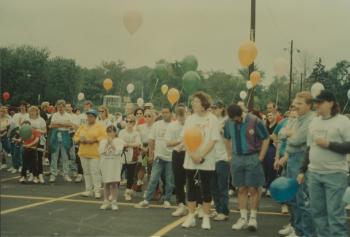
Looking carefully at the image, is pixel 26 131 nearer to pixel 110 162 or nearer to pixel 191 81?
pixel 110 162

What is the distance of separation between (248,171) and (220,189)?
39.3 inches

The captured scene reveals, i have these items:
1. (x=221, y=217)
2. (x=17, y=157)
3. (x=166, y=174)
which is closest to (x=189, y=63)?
(x=17, y=157)

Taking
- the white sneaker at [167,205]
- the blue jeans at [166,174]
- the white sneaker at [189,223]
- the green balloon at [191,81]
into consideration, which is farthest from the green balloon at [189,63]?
the white sneaker at [189,223]

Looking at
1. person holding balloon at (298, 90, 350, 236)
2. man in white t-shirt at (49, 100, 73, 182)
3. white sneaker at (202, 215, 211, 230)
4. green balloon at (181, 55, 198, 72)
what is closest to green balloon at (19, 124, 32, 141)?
man in white t-shirt at (49, 100, 73, 182)

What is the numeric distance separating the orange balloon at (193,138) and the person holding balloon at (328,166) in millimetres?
1836

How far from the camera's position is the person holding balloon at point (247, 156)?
7.66 m

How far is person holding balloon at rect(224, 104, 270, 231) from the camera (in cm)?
766

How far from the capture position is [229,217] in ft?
28.6

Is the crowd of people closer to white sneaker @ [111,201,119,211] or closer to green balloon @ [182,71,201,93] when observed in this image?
white sneaker @ [111,201,119,211]

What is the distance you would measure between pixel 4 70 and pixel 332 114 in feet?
155

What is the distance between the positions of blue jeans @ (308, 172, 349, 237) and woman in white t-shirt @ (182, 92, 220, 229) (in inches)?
74.4

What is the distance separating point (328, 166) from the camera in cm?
599

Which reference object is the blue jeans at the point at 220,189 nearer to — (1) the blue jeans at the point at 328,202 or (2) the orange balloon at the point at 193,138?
(2) the orange balloon at the point at 193,138

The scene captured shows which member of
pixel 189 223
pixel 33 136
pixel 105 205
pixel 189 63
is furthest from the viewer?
pixel 189 63
